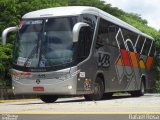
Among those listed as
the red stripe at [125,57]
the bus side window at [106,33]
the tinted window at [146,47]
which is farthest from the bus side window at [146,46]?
the bus side window at [106,33]

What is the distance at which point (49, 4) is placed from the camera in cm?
3438

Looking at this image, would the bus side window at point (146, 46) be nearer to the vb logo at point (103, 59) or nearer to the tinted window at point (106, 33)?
the tinted window at point (106, 33)

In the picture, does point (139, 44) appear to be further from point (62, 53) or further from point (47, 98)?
point (62, 53)

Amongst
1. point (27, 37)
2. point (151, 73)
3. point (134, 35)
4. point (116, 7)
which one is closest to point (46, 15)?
point (27, 37)

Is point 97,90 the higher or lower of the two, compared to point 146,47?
lower

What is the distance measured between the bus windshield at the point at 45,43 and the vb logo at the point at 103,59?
2267 millimetres

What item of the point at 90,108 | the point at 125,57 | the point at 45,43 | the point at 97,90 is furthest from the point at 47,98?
the point at 90,108

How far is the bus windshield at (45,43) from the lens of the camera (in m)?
18.7

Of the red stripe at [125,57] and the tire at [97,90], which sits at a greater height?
the red stripe at [125,57]

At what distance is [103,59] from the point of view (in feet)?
70.0

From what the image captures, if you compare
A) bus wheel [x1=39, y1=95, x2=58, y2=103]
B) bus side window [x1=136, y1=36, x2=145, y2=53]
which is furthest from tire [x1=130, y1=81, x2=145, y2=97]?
bus wheel [x1=39, y1=95, x2=58, y2=103]

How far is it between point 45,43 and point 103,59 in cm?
321

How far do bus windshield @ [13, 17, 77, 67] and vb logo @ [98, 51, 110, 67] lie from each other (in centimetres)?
227

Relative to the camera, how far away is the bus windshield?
61.3 ft
